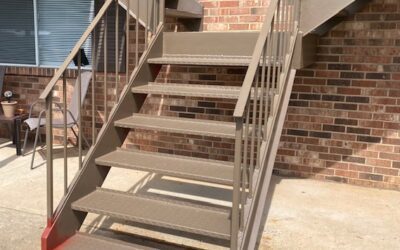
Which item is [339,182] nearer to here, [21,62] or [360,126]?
[360,126]

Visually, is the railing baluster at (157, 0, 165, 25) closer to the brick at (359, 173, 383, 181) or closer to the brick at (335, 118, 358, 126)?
the brick at (335, 118, 358, 126)

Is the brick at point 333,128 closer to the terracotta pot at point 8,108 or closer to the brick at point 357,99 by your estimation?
the brick at point 357,99

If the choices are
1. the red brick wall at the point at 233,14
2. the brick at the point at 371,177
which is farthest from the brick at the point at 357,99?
the red brick wall at the point at 233,14

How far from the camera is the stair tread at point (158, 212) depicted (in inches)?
86.4

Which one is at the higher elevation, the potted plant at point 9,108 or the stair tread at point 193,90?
the stair tread at point 193,90

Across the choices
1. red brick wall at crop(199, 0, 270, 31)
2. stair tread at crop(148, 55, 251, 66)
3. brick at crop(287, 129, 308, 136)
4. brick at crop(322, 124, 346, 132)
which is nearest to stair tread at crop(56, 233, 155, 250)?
stair tread at crop(148, 55, 251, 66)

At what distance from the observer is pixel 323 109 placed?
386 centimetres

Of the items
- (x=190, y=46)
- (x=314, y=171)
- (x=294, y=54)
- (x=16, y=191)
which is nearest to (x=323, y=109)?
(x=314, y=171)

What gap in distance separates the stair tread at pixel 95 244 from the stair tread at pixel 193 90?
99 centimetres

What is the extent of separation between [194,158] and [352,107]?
186 centimetres

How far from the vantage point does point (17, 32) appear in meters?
4.73

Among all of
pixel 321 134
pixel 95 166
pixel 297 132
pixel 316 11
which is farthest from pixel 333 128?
pixel 95 166

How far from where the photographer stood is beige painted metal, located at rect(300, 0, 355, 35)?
264 cm

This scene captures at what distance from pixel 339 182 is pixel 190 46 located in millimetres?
1933
